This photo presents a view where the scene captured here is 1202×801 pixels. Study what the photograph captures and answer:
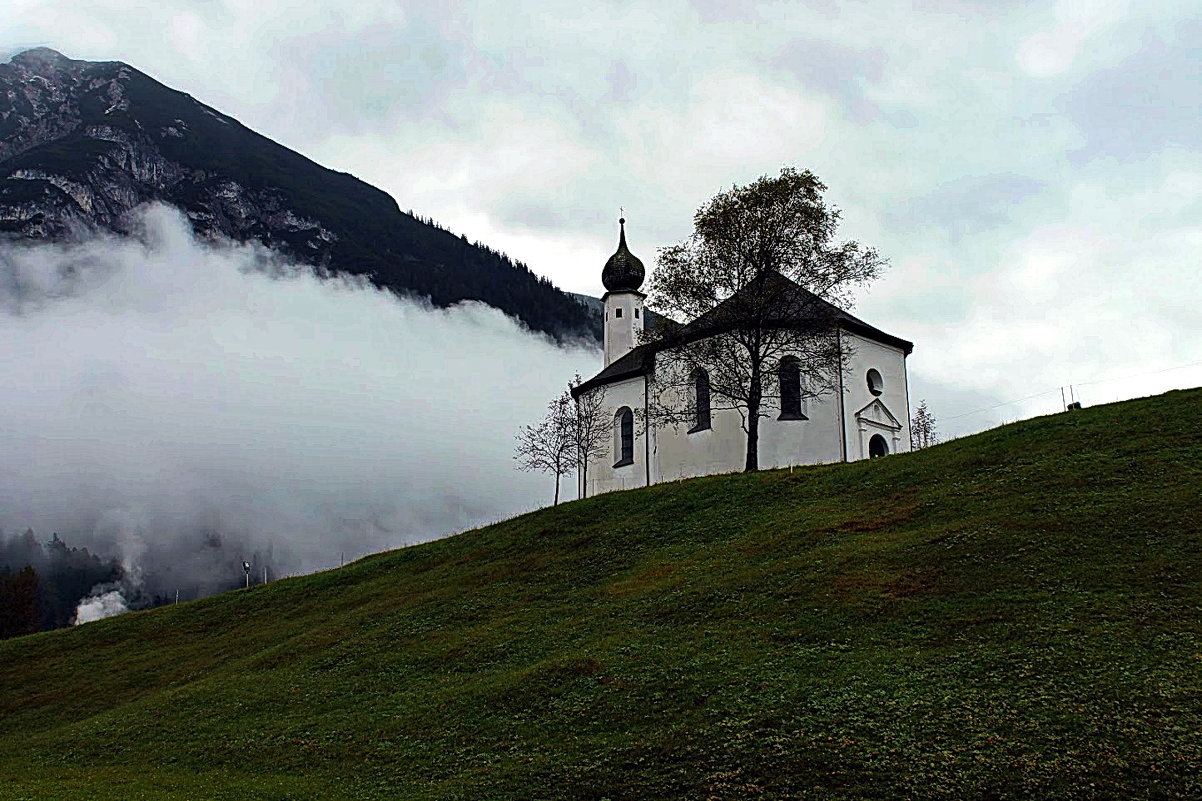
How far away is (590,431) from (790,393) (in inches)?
577

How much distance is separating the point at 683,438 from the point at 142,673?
2899cm

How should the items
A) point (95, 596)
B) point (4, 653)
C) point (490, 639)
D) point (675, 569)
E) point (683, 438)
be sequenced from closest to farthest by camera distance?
point (490, 639), point (675, 569), point (4, 653), point (683, 438), point (95, 596)

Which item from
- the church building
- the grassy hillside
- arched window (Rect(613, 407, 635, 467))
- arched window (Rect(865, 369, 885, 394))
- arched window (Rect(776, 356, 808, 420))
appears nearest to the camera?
the grassy hillside

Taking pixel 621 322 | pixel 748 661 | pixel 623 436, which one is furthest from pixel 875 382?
pixel 748 661

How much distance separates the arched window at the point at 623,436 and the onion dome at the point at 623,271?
41.3 ft

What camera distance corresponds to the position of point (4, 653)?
40531 millimetres

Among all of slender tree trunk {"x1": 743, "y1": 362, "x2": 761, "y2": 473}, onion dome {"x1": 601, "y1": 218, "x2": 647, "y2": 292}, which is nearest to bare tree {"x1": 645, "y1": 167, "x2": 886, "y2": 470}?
slender tree trunk {"x1": 743, "y1": 362, "x2": 761, "y2": 473}

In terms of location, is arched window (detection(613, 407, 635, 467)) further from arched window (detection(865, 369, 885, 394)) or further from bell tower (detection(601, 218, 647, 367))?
arched window (detection(865, 369, 885, 394))

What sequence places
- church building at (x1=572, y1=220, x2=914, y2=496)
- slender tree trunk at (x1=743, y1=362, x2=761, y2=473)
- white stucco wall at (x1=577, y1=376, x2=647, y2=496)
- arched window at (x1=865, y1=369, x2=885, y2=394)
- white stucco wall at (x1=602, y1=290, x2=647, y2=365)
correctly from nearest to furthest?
slender tree trunk at (x1=743, y1=362, x2=761, y2=473) < church building at (x1=572, y1=220, x2=914, y2=496) < arched window at (x1=865, y1=369, x2=885, y2=394) < white stucco wall at (x1=577, y1=376, x2=647, y2=496) < white stucco wall at (x1=602, y1=290, x2=647, y2=365)

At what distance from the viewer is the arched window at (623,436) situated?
198 ft

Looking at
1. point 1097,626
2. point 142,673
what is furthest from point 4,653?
point 1097,626

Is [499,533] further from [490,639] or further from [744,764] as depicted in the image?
[744,764]

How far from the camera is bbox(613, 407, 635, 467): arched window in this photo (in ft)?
198

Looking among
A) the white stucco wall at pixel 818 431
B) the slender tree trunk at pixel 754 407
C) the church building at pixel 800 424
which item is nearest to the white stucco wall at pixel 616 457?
the church building at pixel 800 424
